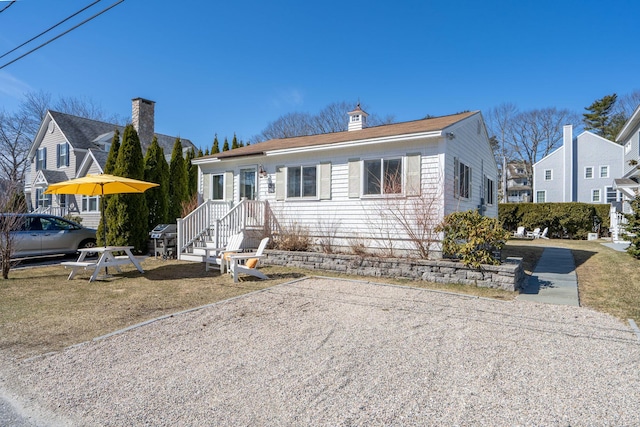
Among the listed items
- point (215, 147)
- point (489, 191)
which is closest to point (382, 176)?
point (489, 191)

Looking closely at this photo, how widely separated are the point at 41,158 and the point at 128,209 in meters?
17.7

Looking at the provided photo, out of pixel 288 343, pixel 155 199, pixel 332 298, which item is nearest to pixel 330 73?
pixel 155 199

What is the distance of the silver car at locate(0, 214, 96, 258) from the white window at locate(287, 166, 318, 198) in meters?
7.23

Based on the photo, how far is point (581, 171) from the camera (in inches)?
1227

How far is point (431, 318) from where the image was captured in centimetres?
525

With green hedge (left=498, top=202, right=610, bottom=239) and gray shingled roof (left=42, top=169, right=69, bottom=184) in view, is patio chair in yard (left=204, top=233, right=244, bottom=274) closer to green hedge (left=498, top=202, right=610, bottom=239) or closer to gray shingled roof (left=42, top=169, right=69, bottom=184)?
green hedge (left=498, top=202, right=610, bottom=239)

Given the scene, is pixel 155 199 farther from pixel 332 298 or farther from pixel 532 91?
pixel 532 91

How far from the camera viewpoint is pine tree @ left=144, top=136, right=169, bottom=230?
14.8m

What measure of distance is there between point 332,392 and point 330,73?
23.3 metres

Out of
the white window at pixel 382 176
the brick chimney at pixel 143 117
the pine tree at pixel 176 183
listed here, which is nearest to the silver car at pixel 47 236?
the pine tree at pixel 176 183

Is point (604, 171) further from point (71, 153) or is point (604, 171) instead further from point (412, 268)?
point (71, 153)

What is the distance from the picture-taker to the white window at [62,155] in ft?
76.8

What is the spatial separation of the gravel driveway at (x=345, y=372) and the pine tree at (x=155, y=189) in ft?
35.1

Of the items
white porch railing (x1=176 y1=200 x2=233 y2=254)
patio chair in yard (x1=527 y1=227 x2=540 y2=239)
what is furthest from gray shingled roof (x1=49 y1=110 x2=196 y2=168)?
patio chair in yard (x1=527 y1=227 x2=540 y2=239)
